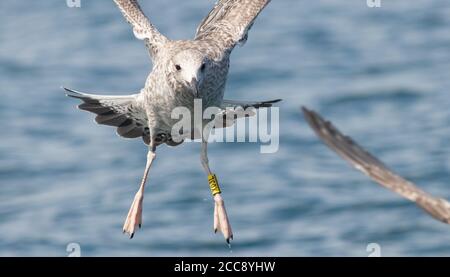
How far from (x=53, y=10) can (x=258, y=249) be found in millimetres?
12219

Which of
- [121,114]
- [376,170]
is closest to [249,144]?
[121,114]

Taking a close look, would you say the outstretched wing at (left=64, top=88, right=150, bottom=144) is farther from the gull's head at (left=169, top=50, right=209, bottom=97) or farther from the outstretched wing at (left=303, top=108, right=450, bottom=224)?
the outstretched wing at (left=303, top=108, right=450, bottom=224)

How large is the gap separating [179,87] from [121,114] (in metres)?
1.39

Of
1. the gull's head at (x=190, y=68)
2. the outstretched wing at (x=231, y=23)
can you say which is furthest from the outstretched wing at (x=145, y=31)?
the gull's head at (x=190, y=68)

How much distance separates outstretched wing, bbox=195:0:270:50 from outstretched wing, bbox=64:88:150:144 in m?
0.98

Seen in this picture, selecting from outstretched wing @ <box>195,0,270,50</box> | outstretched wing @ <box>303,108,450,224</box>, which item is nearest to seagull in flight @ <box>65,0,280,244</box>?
outstretched wing @ <box>195,0,270,50</box>

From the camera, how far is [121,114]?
12.3 metres

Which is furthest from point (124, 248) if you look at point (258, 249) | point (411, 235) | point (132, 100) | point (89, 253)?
point (132, 100)

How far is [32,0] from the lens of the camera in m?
34.2

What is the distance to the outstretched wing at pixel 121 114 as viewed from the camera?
39.9 feet

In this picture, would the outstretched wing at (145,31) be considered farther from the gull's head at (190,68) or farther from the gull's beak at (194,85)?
the gull's beak at (194,85)

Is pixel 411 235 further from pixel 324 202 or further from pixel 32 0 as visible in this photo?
pixel 32 0

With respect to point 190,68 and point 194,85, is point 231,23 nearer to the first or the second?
point 190,68

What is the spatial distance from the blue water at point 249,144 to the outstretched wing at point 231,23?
37.6 feet
